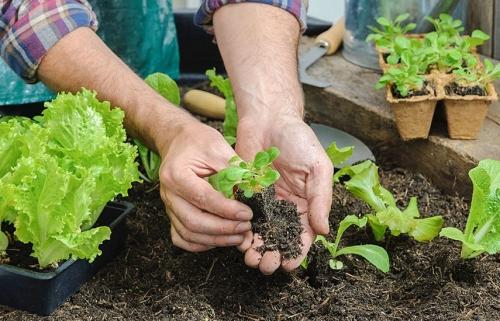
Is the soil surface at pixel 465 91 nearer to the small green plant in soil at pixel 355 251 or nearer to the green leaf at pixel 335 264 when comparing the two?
the small green plant in soil at pixel 355 251

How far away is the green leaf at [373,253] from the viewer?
4.60 feet

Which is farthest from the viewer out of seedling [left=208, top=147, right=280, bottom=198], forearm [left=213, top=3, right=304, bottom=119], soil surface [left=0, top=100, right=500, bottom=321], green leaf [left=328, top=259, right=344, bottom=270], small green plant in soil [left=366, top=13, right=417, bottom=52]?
small green plant in soil [left=366, top=13, right=417, bottom=52]

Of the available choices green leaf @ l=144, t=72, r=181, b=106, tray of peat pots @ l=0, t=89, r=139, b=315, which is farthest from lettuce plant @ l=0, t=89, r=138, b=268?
green leaf @ l=144, t=72, r=181, b=106

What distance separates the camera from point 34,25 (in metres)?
1.65

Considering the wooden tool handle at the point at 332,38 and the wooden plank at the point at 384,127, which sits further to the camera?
the wooden tool handle at the point at 332,38

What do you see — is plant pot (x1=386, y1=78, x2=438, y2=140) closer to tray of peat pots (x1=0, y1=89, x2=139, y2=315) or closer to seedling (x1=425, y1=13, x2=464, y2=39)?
seedling (x1=425, y1=13, x2=464, y2=39)

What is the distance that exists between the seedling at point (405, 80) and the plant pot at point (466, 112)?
7cm

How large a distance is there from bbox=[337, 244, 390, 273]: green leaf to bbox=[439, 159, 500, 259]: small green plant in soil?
12 centimetres

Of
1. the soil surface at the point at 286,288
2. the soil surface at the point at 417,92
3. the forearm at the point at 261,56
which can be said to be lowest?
the soil surface at the point at 286,288

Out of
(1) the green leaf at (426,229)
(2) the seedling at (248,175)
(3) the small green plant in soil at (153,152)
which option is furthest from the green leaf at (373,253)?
(3) the small green plant in soil at (153,152)

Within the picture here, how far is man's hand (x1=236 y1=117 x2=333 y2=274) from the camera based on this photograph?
→ 4.36 ft

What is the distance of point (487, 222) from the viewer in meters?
1.45

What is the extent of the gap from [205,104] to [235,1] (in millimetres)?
409

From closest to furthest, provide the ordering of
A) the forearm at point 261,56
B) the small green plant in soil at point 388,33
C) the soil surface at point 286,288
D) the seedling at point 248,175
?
1. the seedling at point 248,175
2. the soil surface at point 286,288
3. the forearm at point 261,56
4. the small green plant in soil at point 388,33
